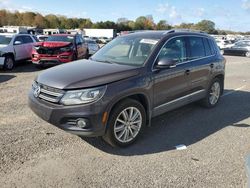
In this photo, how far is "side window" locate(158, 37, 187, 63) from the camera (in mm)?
5166

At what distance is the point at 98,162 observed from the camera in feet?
13.6

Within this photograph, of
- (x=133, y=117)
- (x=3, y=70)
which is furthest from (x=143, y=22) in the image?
(x=133, y=117)

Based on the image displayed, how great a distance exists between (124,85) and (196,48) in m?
2.54

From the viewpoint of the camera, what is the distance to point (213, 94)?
6.98m

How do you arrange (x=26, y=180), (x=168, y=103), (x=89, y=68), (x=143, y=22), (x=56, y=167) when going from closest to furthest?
1. (x=26, y=180)
2. (x=56, y=167)
3. (x=89, y=68)
4. (x=168, y=103)
5. (x=143, y=22)

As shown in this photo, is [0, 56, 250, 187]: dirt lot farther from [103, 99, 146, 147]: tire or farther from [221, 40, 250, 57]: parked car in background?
[221, 40, 250, 57]: parked car in background

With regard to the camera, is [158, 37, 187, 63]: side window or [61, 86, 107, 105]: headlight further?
[158, 37, 187, 63]: side window

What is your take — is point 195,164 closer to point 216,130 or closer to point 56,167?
point 216,130

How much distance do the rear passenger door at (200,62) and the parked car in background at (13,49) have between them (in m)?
9.02

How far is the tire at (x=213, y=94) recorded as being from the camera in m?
6.74

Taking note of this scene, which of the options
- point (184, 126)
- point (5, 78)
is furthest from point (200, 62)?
point (5, 78)

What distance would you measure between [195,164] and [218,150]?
0.69m

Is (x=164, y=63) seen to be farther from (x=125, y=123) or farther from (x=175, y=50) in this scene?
(x=125, y=123)

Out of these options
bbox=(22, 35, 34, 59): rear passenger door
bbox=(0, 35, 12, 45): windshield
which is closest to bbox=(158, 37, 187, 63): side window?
bbox=(0, 35, 12, 45): windshield
